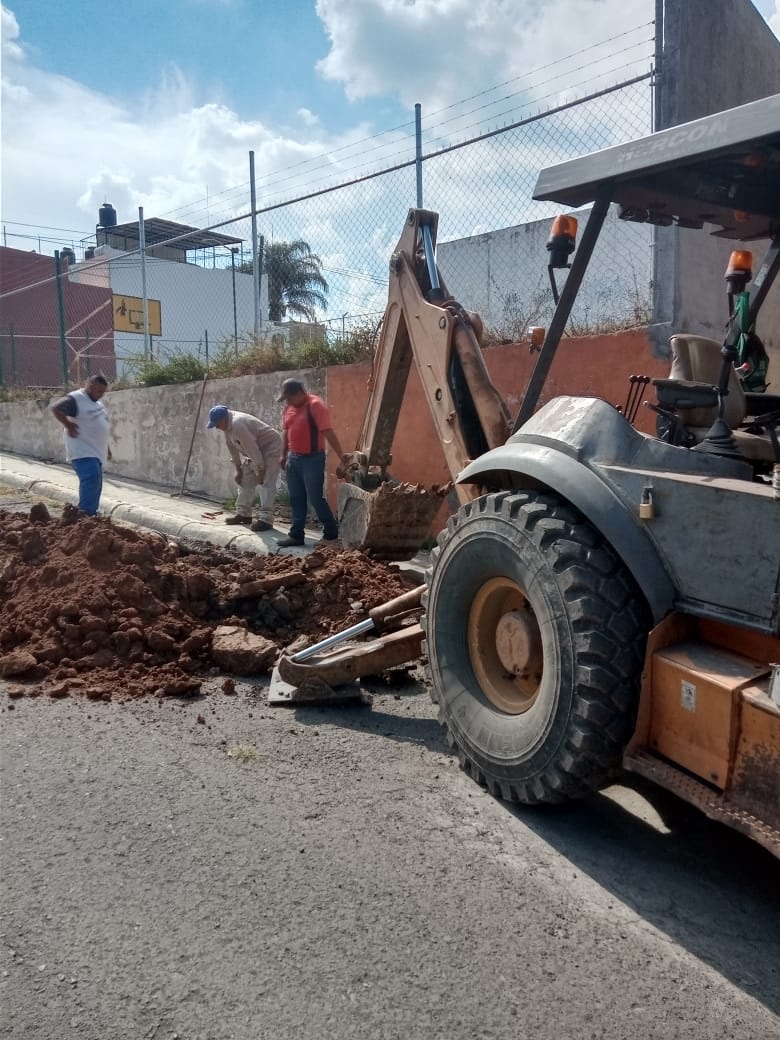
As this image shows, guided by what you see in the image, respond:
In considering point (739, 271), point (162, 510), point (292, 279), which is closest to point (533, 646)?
point (739, 271)

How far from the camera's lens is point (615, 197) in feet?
11.1

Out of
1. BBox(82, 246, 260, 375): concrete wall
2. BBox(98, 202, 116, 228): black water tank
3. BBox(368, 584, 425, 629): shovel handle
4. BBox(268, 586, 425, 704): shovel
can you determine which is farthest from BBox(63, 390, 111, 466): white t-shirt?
BBox(98, 202, 116, 228): black water tank

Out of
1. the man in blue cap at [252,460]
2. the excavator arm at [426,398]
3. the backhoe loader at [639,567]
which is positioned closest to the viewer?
the backhoe loader at [639,567]

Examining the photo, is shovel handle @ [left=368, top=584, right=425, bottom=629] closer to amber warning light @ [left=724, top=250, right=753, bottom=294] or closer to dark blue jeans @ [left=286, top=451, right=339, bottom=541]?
amber warning light @ [left=724, top=250, right=753, bottom=294]

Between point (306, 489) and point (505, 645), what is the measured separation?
4914 mm

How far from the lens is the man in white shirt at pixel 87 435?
821cm

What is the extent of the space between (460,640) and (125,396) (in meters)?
10.6

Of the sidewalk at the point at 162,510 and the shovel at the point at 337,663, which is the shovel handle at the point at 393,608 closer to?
the shovel at the point at 337,663

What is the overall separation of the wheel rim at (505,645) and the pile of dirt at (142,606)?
52.6 inches

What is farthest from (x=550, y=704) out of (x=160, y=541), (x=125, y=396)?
(x=125, y=396)

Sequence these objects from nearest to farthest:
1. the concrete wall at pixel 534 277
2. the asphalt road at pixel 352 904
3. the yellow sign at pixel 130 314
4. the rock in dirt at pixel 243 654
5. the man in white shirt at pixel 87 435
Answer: the asphalt road at pixel 352 904, the rock in dirt at pixel 243 654, the concrete wall at pixel 534 277, the man in white shirt at pixel 87 435, the yellow sign at pixel 130 314

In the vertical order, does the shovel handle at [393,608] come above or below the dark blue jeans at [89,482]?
below

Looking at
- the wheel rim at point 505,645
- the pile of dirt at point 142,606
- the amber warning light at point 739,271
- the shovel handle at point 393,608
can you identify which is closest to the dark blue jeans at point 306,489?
the pile of dirt at point 142,606

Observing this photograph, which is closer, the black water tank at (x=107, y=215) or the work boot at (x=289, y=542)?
the work boot at (x=289, y=542)
